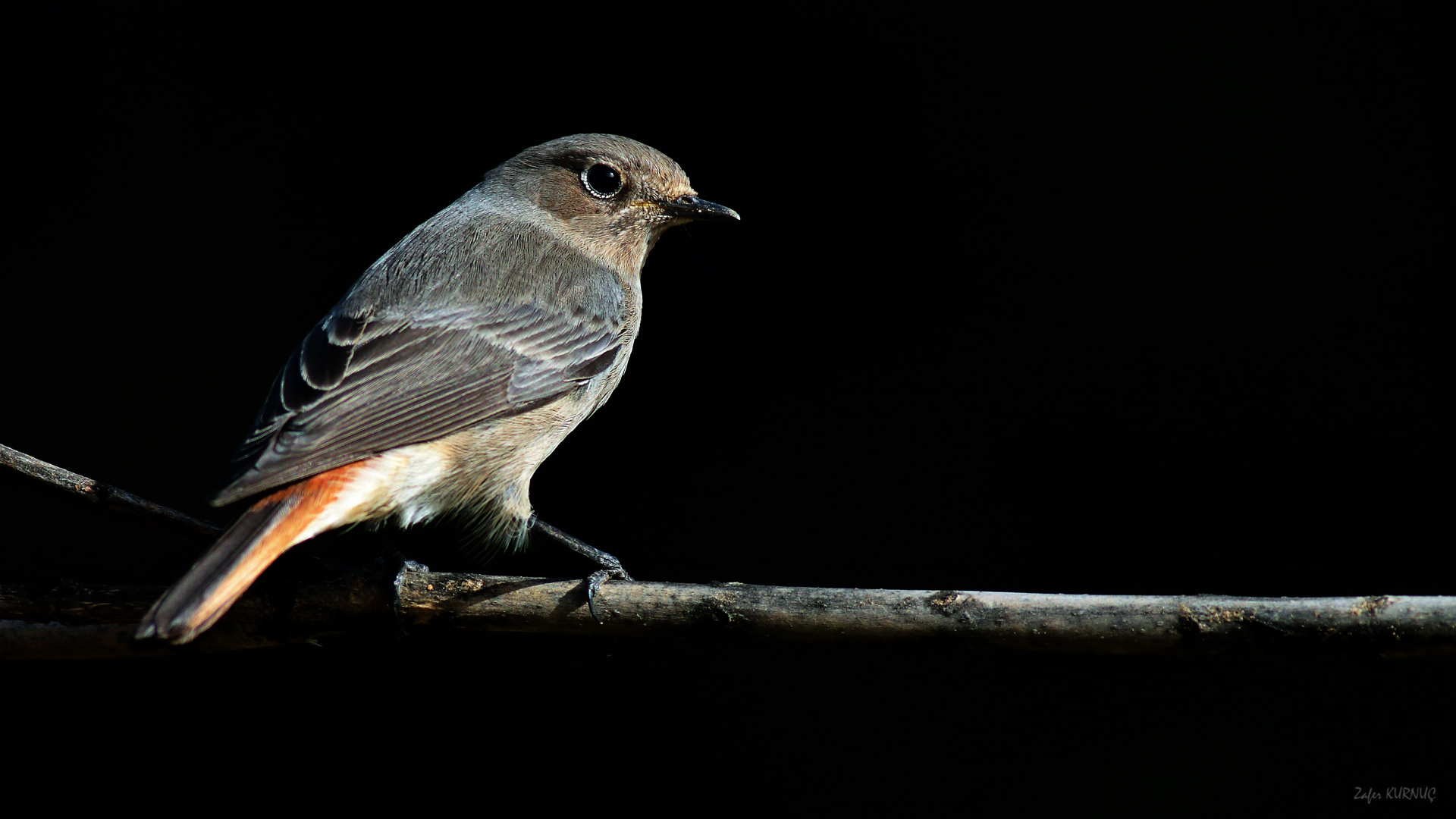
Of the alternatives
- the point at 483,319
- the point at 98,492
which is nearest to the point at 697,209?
the point at 483,319

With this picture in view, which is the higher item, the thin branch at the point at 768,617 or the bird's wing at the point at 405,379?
the bird's wing at the point at 405,379

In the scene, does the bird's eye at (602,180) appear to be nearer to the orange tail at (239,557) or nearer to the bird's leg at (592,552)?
the bird's leg at (592,552)

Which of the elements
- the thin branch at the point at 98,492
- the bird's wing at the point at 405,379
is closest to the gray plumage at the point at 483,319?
the bird's wing at the point at 405,379

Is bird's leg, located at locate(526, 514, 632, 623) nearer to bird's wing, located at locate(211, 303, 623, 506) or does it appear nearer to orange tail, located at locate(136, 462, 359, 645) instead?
bird's wing, located at locate(211, 303, 623, 506)

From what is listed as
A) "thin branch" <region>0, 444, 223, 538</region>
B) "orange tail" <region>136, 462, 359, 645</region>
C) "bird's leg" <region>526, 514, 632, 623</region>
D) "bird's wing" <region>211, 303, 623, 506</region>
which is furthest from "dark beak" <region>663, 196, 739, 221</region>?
"thin branch" <region>0, 444, 223, 538</region>

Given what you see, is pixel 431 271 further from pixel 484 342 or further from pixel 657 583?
pixel 657 583

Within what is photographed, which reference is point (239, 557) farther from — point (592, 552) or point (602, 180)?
point (602, 180)
